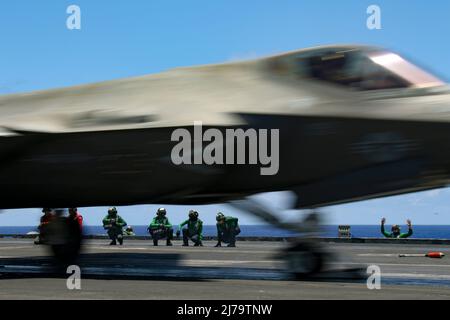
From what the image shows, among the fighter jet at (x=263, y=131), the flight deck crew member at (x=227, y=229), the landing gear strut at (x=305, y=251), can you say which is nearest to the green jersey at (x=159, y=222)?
the flight deck crew member at (x=227, y=229)

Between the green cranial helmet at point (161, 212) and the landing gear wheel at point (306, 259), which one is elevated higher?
the green cranial helmet at point (161, 212)

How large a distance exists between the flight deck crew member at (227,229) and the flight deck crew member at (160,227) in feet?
6.90

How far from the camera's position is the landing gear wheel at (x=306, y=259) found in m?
13.2

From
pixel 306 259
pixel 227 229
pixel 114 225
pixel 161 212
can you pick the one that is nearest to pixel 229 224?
pixel 227 229

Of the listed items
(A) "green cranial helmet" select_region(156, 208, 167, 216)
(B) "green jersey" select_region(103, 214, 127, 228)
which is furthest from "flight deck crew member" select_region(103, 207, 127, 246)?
(A) "green cranial helmet" select_region(156, 208, 167, 216)

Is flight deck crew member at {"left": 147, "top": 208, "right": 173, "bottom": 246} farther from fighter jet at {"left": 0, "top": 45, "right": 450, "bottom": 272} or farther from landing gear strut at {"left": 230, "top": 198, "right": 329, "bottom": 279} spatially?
landing gear strut at {"left": 230, "top": 198, "right": 329, "bottom": 279}

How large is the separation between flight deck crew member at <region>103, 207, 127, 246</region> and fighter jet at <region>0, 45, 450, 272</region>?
18.0 m

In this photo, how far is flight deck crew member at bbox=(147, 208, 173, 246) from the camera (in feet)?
103

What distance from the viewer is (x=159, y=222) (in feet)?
105

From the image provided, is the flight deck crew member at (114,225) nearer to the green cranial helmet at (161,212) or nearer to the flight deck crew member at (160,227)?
the flight deck crew member at (160,227)

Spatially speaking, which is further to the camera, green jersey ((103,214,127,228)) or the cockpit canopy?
green jersey ((103,214,127,228))

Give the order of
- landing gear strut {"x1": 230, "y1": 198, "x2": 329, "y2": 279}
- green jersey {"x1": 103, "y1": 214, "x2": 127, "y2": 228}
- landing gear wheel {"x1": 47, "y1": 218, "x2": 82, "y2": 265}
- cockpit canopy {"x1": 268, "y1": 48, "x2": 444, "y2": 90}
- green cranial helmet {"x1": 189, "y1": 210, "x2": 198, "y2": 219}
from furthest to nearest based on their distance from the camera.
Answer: green jersey {"x1": 103, "y1": 214, "x2": 127, "y2": 228} < green cranial helmet {"x1": 189, "y1": 210, "x2": 198, "y2": 219} < landing gear wheel {"x1": 47, "y1": 218, "x2": 82, "y2": 265} < landing gear strut {"x1": 230, "y1": 198, "x2": 329, "y2": 279} < cockpit canopy {"x1": 268, "y1": 48, "x2": 444, "y2": 90}

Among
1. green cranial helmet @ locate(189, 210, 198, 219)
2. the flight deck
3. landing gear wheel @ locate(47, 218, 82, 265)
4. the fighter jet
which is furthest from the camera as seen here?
green cranial helmet @ locate(189, 210, 198, 219)
